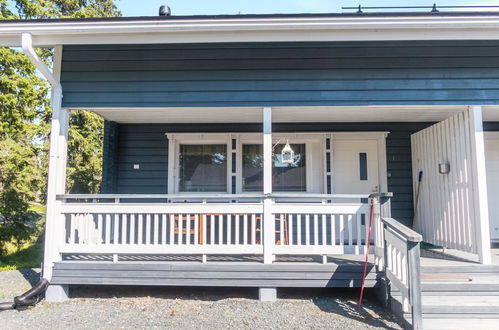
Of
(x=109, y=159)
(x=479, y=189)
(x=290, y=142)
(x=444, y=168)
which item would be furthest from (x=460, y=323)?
(x=109, y=159)

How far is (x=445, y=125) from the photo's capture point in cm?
461

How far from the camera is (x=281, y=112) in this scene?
4637 mm

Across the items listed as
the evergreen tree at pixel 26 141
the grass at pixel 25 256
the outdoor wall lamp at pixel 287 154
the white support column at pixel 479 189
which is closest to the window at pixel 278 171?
the outdoor wall lamp at pixel 287 154

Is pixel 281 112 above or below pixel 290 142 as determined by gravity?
above

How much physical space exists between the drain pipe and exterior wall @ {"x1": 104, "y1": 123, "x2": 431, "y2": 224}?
1.57 m

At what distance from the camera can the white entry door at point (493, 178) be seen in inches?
216

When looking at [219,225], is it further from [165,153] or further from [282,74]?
[165,153]

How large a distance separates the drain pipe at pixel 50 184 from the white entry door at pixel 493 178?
21.8 ft

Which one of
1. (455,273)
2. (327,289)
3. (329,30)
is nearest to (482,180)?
(455,273)

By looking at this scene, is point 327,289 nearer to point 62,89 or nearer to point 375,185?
point 375,185

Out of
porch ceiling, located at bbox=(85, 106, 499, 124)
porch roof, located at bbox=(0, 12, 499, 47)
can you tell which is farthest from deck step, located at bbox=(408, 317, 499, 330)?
porch roof, located at bbox=(0, 12, 499, 47)

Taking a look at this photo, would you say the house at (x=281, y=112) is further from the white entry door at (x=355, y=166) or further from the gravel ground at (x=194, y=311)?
the white entry door at (x=355, y=166)

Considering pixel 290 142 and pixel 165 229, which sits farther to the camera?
pixel 290 142

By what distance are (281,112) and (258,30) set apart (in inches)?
49.8
